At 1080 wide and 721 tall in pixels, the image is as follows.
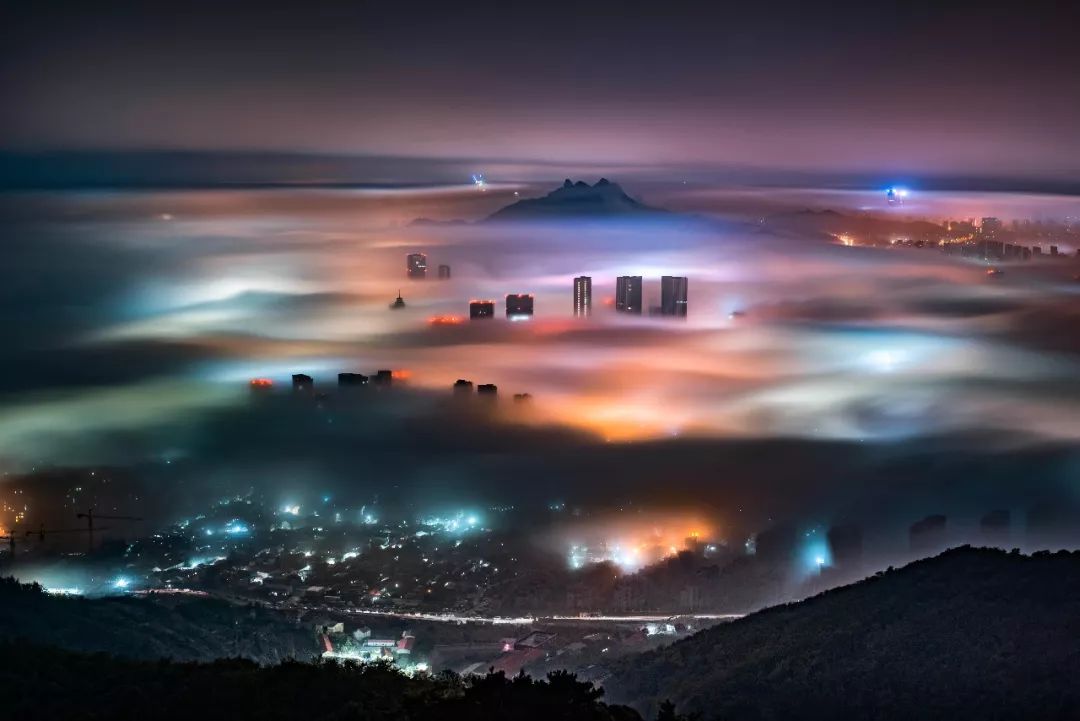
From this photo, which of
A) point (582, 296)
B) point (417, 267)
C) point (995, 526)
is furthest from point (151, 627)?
point (417, 267)

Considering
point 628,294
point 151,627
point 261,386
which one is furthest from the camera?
point 628,294

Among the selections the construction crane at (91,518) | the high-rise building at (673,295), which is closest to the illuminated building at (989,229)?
the high-rise building at (673,295)

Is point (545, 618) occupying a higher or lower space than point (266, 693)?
lower

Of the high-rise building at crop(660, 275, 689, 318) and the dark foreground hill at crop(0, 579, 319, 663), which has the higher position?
the high-rise building at crop(660, 275, 689, 318)

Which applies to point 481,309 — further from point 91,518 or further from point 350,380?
point 91,518

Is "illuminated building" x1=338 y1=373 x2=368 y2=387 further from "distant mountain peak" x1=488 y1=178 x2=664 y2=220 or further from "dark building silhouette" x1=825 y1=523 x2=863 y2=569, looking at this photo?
"distant mountain peak" x1=488 y1=178 x2=664 y2=220

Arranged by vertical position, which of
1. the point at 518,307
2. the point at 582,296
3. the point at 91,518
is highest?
the point at 582,296

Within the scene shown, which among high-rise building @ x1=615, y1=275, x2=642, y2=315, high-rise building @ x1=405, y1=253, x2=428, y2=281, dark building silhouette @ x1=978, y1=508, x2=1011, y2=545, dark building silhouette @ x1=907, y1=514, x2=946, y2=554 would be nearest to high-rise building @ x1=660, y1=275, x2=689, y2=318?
high-rise building @ x1=615, y1=275, x2=642, y2=315
